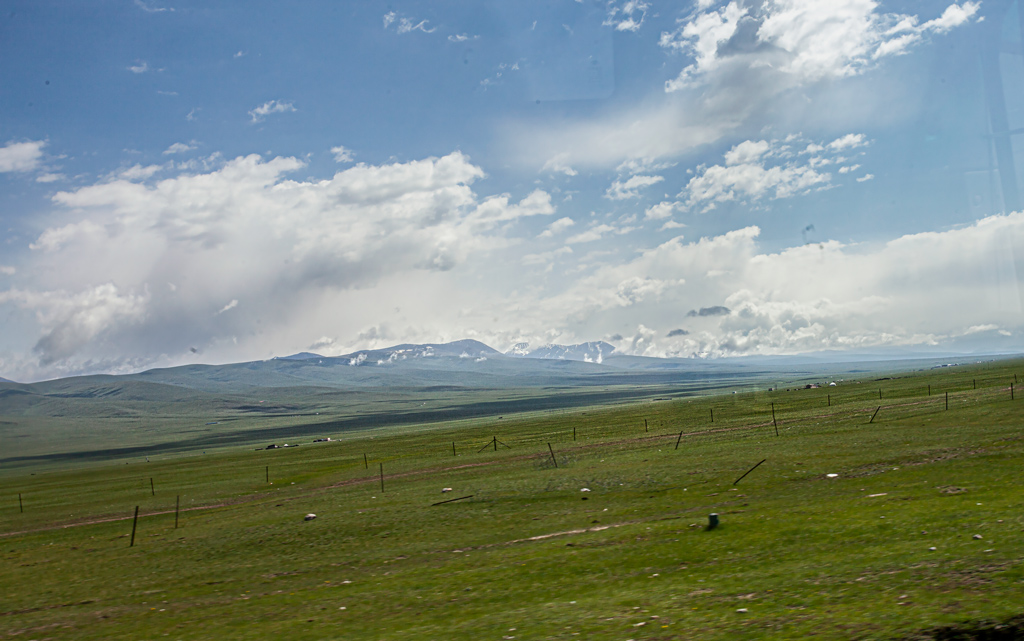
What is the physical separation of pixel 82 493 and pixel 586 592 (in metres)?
→ 82.0

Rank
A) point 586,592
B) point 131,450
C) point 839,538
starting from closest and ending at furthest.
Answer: point 586,592 → point 839,538 → point 131,450

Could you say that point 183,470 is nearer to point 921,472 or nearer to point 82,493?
point 82,493

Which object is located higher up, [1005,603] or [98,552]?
[1005,603]

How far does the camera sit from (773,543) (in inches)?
700

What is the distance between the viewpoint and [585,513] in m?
27.0

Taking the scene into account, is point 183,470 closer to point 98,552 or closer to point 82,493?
point 82,493

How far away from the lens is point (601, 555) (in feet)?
63.5

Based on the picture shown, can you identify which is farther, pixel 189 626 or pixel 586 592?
pixel 189 626

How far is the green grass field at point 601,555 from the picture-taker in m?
12.8

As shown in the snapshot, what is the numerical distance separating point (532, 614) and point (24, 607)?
64.1 feet

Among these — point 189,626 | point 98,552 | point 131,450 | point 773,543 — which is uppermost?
point 773,543

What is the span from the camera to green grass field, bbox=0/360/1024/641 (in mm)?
12828

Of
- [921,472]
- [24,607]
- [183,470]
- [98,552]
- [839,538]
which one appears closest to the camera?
[839,538]

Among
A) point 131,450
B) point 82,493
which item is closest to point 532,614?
point 82,493
